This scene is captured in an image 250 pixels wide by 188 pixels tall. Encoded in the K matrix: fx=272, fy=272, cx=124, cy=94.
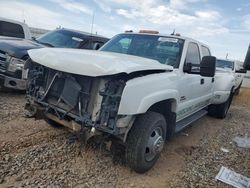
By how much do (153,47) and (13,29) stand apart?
17.5 feet

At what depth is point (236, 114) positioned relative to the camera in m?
8.95

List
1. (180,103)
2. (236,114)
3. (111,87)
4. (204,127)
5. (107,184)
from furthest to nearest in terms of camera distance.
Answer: (236,114), (204,127), (180,103), (107,184), (111,87)

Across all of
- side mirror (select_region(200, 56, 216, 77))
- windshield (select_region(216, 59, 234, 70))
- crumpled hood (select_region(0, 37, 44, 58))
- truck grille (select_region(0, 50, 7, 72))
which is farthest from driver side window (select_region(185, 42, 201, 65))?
windshield (select_region(216, 59, 234, 70))

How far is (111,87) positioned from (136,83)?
285 millimetres

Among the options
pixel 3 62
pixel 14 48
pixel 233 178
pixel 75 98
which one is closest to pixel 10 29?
pixel 14 48

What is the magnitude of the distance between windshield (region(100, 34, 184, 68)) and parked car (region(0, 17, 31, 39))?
4.32 meters

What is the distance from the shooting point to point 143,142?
332 centimetres

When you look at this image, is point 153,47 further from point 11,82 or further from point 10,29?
point 10,29

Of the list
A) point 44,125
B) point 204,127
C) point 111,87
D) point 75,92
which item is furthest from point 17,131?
point 204,127

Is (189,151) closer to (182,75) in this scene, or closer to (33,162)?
(182,75)

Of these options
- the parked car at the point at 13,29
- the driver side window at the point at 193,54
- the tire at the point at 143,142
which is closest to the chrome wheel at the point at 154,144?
the tire at the point at 143,142

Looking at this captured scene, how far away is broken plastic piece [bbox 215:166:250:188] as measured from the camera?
378 centimetres

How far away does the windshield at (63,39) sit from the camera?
771cm

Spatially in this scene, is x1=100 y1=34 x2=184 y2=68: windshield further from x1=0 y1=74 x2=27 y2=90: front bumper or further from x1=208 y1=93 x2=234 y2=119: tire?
x1=208 y1=93 x2=234 y2=119: tire
